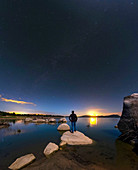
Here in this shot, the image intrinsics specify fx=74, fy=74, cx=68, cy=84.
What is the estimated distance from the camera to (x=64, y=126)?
1752 centimetres

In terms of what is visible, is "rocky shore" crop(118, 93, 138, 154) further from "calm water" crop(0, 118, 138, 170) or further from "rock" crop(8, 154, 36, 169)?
"rock" crop(8, 154, 36, 169)

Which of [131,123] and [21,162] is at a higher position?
[131,123]

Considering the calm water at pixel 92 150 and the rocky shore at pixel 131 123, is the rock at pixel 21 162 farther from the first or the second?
the rocky shore at pixel 131 123

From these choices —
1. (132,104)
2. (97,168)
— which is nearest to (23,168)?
(97,168)

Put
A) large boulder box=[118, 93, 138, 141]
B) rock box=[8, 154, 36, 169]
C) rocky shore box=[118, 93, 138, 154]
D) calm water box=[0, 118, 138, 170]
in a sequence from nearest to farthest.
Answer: rock box=[8, 154, 36, 169] < calm water box=[0, 118, 138, 170] < rocky shore box=[118, 93, 138, 154] < large boulder box=[118, 93, 138, 141]

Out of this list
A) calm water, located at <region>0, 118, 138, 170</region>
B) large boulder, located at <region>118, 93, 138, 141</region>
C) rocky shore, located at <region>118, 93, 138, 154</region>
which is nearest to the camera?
calm water, located at <region>0, 118, 138, 170</region>

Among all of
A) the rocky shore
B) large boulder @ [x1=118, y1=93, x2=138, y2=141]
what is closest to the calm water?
the rocky shore

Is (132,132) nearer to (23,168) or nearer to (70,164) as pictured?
(70,164)

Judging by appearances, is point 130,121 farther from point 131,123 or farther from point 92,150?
point 92,150

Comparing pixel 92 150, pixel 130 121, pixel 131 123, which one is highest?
pixel 130 121

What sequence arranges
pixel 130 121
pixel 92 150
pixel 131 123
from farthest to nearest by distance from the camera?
pixel 130 121 < pixel 131 123 < pixel 92 150

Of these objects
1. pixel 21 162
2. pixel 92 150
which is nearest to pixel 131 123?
pixel 92 150

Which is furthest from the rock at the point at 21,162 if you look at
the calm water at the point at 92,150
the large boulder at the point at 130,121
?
the large boulder at the point at 130,121

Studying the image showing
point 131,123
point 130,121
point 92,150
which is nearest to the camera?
point 92,150
